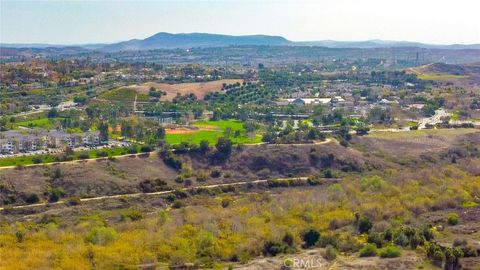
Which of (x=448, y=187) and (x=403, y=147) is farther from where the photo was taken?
(x=403, y=147)

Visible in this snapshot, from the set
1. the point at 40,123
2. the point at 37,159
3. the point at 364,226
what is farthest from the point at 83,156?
the point at 364,226

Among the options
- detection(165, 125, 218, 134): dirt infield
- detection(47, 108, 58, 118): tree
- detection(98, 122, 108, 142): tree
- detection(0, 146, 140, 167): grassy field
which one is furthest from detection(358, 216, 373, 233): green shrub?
detection(47, 108, 58, 118): tree

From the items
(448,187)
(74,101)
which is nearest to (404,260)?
(448,187)

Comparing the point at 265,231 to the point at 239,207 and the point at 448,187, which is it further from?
the point at 448,187

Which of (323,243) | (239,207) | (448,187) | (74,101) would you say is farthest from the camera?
(74,101)

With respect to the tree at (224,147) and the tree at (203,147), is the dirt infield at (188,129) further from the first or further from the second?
the tree at (224,147)

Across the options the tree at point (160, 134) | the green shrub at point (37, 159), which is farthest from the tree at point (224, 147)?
the green shrub at point (37, 159)
